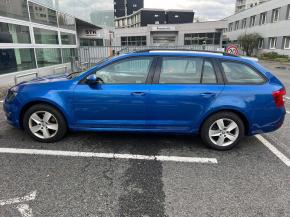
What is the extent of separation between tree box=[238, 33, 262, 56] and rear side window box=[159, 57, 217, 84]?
108ft

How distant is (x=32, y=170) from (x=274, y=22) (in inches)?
1293

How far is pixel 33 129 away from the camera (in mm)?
3832

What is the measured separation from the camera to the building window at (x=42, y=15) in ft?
34.4

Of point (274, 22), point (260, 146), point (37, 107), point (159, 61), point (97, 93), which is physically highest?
point (274, 22)

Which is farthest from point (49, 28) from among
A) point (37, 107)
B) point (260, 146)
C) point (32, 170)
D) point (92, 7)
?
point (260, 146)

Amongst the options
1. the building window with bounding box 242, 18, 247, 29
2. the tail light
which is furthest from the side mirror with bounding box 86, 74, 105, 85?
the building window with bounding box 242, 18, 247, 29

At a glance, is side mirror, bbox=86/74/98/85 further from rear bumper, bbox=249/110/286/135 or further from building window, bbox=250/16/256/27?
building window, bbox=250/16/256/27

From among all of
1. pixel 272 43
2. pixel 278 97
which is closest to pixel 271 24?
pixel 272 43

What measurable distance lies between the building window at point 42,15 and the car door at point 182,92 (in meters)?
9.56

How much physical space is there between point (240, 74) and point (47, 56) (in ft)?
36.2

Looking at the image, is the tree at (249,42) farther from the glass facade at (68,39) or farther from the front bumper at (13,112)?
the front bumper at (13,112)

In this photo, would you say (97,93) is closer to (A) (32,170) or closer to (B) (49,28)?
(A) (32,170)

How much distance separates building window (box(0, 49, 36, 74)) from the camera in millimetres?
8400

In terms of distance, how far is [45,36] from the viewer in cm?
1185
